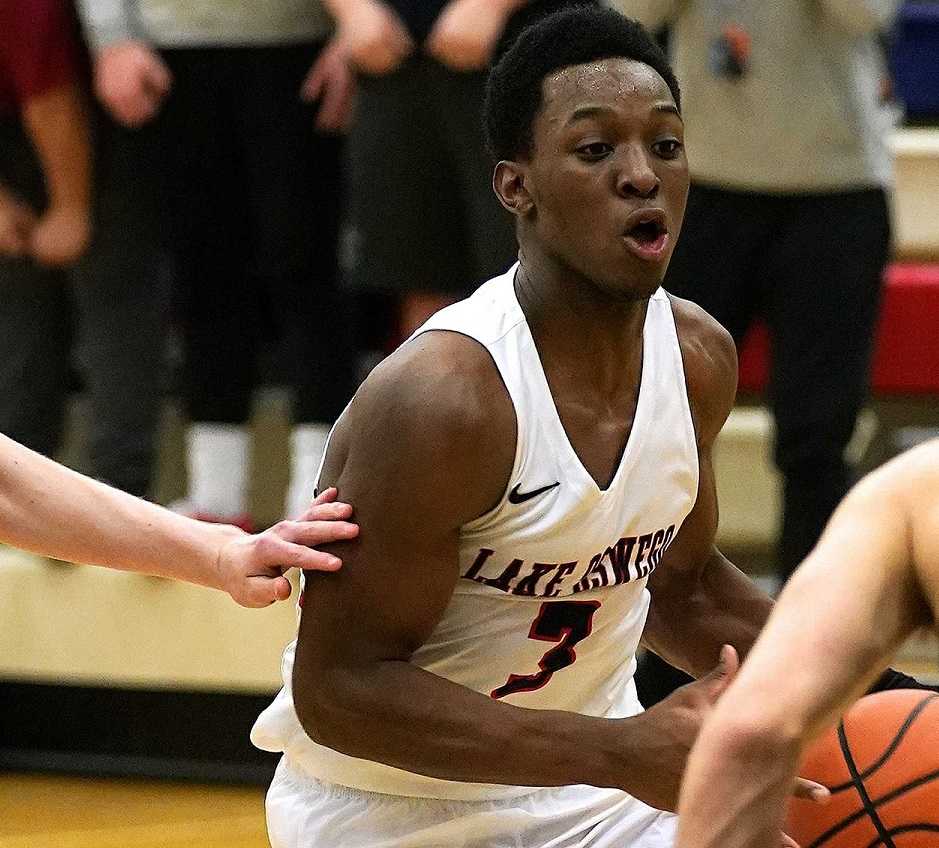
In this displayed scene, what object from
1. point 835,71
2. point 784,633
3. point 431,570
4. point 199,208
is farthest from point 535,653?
point 199,208

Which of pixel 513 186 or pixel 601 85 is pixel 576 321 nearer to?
pixel 513 186

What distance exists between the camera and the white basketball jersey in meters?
2.52

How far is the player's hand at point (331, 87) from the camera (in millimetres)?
4340

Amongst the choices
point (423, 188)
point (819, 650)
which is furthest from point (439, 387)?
point (423, 188)

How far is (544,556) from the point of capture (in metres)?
2.55

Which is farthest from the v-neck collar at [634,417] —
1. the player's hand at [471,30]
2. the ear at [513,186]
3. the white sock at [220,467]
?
the white sock at [220,467]

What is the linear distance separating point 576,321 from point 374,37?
178 cm

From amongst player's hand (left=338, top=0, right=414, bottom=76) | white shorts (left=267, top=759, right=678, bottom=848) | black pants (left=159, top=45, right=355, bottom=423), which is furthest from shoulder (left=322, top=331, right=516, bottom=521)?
black pants (left=159, top=45, right=355, bottom=423)

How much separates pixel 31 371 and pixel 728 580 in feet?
7.88

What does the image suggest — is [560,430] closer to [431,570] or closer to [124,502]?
[431,570]

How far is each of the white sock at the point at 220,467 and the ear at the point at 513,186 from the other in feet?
6.83

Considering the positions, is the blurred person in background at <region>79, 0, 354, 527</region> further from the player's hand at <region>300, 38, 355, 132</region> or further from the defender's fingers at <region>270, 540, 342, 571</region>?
the defender's fingers at <region>270, 540, 342, 571</region>

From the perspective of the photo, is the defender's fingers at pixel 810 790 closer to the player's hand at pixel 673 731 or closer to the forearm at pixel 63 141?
the player's hand at pixel 673 731

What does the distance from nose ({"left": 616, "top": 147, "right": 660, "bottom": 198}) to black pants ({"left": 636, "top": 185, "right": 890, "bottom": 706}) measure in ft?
5.17
